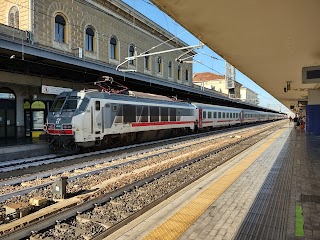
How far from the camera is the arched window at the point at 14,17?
818 inches

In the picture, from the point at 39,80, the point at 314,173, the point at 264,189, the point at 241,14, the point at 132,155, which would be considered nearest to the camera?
the point at 241,14

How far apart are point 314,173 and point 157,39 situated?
98.6 ft

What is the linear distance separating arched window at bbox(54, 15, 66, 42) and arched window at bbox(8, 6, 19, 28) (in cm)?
259

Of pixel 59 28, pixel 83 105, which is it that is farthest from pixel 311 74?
pixel 59 28

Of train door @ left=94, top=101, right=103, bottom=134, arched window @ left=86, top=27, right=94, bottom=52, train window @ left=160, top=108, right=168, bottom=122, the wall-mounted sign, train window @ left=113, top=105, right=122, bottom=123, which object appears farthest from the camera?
arched window @ left=86, top=27, right=94, bottom=52

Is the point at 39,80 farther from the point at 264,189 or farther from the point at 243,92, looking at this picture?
the point at 243,92

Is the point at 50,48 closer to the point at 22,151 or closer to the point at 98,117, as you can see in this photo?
the point at 98,117

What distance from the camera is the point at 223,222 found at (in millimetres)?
4855

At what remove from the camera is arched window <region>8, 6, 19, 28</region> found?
68.2ft

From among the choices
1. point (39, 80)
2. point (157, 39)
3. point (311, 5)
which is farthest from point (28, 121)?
point (157, 39)

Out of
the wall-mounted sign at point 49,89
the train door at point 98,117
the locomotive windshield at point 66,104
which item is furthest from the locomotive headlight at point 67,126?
the wall-mounted sign at point 49,89

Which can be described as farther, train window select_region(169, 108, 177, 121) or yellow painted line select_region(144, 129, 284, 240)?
train window select_region(169, 108, 177, 121)

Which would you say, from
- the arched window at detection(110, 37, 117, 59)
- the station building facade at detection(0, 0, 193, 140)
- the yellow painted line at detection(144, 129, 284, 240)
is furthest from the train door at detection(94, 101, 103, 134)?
the arched window at detection(110, 37, 117, 59)

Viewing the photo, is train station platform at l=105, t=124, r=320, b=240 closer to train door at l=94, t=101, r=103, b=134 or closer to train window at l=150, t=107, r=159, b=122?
train door at l=94, t=101, r=103, b=134
